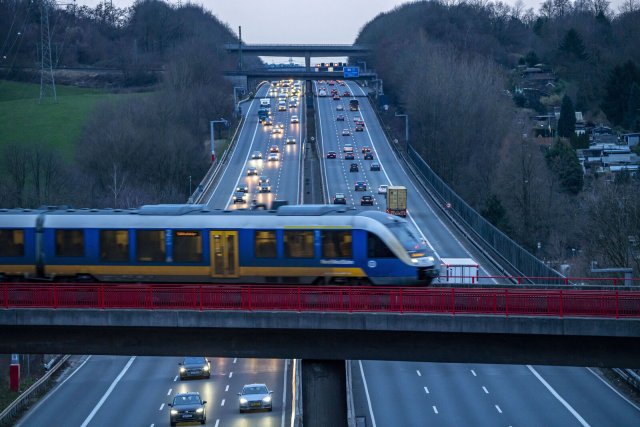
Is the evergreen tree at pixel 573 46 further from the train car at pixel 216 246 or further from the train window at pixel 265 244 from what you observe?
the train window at pixel 265 244

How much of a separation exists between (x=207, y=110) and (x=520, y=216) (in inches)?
1596

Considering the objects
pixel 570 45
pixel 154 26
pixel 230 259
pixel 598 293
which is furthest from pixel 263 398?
pixel 154 26

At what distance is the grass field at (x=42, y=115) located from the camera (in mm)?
85312

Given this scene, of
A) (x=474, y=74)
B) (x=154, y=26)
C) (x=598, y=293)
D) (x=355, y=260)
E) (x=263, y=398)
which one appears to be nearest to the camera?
(x=598, y=293)

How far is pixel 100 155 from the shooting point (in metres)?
69.7

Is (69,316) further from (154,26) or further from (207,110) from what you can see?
(154,26)

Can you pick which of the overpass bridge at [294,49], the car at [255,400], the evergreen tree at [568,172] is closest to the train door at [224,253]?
the car at [255,400]

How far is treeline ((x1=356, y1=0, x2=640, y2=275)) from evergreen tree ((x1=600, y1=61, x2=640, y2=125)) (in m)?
0.16

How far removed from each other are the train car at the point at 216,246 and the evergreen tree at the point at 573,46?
100 m

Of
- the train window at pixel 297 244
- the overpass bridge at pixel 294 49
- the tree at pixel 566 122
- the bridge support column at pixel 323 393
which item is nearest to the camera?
the bridge support column at pixel 323 393

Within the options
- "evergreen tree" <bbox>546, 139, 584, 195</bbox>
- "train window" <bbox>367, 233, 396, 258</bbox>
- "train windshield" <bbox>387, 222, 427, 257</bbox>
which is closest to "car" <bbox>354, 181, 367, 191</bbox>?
"evergreen tree" <bbox>546, 139, 584, 195</bbox>

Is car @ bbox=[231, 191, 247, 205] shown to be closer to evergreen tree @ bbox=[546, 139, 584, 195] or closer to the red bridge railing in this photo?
evergreen tree @ bbox=[546, 139, 584, 195]

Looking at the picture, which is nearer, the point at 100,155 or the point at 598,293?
the point at 598,293

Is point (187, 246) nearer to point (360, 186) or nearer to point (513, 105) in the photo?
point (360, 186)
